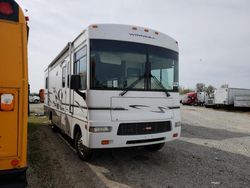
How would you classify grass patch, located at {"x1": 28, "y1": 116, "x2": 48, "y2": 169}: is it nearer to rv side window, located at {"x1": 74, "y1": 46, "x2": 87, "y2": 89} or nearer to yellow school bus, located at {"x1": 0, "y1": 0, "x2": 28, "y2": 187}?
rv side window, located at {"x1": 74, "y1": 46, "x2": 87, "y2": 89}

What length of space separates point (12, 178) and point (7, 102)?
1.02m

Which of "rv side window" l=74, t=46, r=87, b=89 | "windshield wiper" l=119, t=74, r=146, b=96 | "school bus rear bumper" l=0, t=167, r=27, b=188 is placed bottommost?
"school bus rear bumper" l=0, t=167, r=27, b=188

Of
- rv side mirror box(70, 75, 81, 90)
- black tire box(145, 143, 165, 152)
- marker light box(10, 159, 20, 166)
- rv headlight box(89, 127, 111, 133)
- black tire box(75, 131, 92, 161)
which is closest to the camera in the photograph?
marker light box(10, 159, 20, 166)

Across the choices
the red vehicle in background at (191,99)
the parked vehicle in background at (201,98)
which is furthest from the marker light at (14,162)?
the red vehicle in background at (191,99)

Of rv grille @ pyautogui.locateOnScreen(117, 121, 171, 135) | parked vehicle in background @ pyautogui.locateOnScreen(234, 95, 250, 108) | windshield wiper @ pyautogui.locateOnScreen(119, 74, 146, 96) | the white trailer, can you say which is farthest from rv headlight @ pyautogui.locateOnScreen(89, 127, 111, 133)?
the white trailer

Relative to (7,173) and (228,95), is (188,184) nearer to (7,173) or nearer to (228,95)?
(7,173)

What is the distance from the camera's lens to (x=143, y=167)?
21.1ft

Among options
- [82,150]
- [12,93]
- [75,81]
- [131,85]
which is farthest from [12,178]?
[131,85]

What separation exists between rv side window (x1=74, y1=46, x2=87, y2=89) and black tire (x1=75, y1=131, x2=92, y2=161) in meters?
1.44

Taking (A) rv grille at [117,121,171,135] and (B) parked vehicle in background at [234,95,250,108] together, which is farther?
(B) parked vehicle in background at [234,95,250,108]

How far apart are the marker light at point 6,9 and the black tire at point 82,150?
12.7ft

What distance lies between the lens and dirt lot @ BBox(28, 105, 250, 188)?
17.7 feet

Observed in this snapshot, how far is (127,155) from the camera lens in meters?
7.51

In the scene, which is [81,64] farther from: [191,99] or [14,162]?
[191,99]
